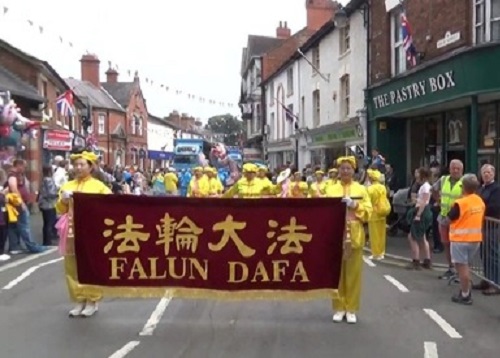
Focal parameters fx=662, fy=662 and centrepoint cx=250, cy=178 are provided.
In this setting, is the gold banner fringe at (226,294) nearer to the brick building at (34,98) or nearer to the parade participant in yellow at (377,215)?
the parade participant in yellow at (377,215)

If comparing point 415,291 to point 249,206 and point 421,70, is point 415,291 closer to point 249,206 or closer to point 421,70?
point 249,206

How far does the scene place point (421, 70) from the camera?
16.2 m

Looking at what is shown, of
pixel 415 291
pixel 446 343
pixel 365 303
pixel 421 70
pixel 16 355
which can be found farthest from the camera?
pixel 421 70

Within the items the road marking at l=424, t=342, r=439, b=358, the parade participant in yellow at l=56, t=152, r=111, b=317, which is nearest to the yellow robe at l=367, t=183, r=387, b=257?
the road marking at l=424, t=342, r=439, b=358

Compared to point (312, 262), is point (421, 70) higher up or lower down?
higher up

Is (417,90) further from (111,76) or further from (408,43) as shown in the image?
(111,76)

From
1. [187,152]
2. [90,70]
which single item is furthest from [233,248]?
[90,70]

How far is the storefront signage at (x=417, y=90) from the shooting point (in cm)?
1488

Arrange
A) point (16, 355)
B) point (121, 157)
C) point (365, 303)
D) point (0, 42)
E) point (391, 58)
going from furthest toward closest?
point (121, 157) → point (0, 42) → point (391, 58) → point (365, 303) → point (16, 355)

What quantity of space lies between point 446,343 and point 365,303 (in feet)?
6.29

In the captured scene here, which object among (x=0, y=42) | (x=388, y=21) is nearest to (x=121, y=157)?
(x=0, y=42)

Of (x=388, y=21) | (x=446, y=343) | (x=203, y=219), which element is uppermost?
(x=388, y=21)

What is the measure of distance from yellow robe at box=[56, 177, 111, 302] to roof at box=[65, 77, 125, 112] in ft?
142

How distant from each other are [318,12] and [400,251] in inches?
1256
